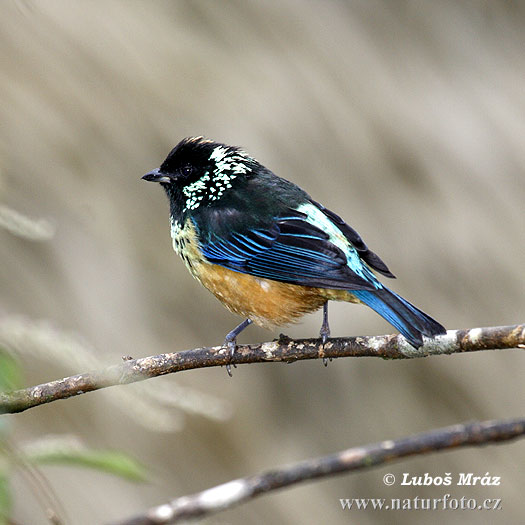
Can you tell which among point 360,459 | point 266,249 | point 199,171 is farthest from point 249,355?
point 360,459

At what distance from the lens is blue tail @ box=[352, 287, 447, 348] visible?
2.70 metres

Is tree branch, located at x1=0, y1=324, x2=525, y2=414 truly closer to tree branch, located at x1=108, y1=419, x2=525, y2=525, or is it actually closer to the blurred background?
tree branch, located at x1=108, y1=419, x2=525, y2=525

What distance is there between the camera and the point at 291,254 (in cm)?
349

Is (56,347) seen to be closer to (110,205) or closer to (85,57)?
(110,205)

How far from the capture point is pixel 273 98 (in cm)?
672

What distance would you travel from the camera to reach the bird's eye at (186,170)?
13.6 ft

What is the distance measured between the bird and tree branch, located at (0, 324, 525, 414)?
0.19 meters

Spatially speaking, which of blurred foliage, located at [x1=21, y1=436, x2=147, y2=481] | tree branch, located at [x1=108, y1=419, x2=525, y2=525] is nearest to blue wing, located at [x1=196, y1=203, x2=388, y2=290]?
blurred foliage, located at [x1=21, y1=436, x2=147, y2=481]

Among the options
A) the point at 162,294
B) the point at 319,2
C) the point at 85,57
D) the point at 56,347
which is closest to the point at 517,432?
the point at 56,347

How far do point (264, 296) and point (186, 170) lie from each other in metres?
0.98

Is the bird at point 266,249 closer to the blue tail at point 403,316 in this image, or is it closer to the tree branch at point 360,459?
the blue tail at point 403,316

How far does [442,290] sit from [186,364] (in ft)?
15.1

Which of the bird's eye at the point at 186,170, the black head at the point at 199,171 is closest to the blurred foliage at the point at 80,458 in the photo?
the black head at the point at 199,171

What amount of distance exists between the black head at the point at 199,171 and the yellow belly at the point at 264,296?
0.46 m
